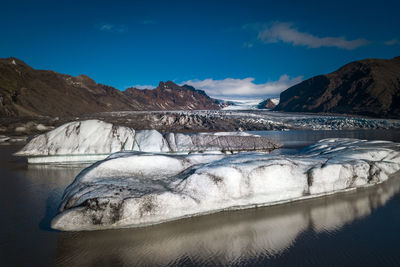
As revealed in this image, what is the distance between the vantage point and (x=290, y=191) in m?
6.95

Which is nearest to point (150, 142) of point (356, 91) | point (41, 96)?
point (41, 96)

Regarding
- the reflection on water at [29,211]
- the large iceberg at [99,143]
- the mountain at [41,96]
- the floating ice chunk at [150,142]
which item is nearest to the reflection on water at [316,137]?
the large iceberg at [99,143]

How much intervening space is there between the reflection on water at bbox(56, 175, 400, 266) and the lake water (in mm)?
16

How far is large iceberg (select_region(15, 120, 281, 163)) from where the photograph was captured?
1390 cm

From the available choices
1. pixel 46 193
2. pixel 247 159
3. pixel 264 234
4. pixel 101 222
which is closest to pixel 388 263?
pixel 264 234

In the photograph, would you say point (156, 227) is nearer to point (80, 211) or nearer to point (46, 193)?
point (80, 211)

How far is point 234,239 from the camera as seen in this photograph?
16.3 feet

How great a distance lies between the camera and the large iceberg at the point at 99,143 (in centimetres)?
1390

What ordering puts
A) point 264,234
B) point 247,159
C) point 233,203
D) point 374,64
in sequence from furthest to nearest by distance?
point 374,64 < point 247,159 < point 233,203 < point 264,234

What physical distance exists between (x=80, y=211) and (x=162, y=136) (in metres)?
10.5

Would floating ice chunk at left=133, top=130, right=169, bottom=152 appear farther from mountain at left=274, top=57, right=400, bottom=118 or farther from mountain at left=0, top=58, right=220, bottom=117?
mountain at left=274, top=57, right=400, bottom=118

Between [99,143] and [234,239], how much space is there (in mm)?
11322

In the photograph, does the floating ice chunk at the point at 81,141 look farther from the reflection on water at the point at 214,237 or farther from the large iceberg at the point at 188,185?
the reflection on water at the point at 214,237

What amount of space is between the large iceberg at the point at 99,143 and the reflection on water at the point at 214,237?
9.25 metres
